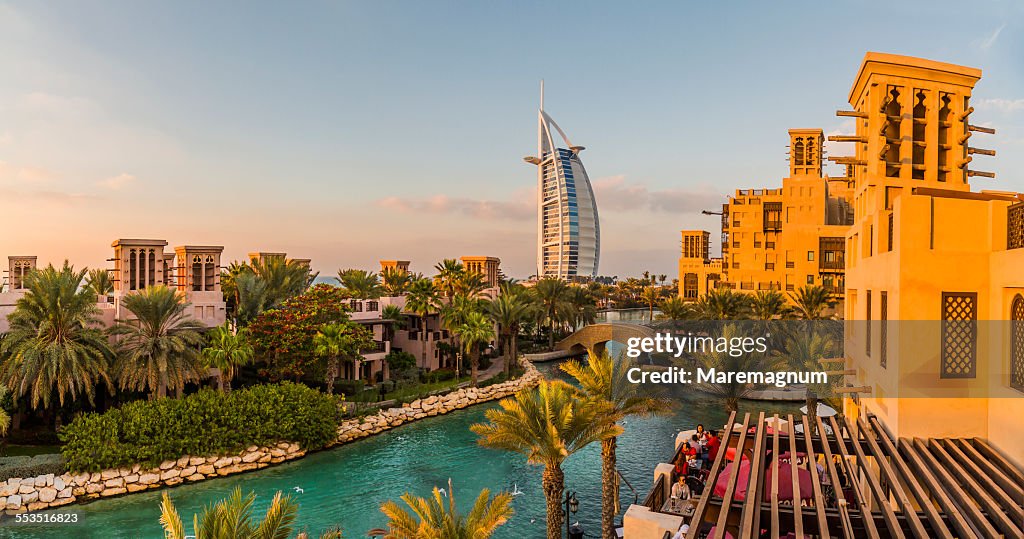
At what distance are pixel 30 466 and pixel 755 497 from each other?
79.2 feet

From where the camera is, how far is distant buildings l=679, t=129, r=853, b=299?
53.6m

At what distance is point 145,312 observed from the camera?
24.8 meters

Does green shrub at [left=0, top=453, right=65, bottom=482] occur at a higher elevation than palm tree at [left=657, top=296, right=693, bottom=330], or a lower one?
lower

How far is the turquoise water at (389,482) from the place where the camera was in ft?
60.5

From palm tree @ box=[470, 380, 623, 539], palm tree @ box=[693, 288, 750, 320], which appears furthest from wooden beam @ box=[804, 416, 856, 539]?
palm tree @ box=[693, 288, 750, 320]

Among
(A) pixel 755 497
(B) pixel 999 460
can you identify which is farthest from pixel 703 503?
(B) pixel 999 460

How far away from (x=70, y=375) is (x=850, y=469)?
82.8ft

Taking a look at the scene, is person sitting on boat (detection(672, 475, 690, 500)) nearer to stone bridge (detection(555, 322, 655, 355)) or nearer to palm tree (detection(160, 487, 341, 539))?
palm tree (detection(160, 487, 341, 539))

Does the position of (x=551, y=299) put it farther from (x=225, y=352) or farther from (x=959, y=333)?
(x=959, y=333)

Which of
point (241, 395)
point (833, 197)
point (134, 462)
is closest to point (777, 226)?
point (833, 197)

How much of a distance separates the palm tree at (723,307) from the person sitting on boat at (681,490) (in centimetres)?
3677

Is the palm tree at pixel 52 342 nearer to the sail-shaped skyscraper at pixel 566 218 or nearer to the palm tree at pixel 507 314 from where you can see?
the palm tree at pixel 507 314

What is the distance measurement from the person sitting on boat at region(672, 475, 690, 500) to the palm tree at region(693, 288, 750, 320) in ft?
121

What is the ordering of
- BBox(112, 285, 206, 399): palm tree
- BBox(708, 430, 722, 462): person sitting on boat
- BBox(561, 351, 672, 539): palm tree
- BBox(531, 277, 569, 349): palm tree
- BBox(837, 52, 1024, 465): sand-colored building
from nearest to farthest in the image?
BBox(837, 52, 1024, 465): sand-colored building, BBox(708, 430, 722, 462): person sitting on boat, BBox(561, 351, 672, 539): palm tree, BBox(112, 285, 206, 399): palm tree, BBox(531, 277, 569, 349): palm tree
